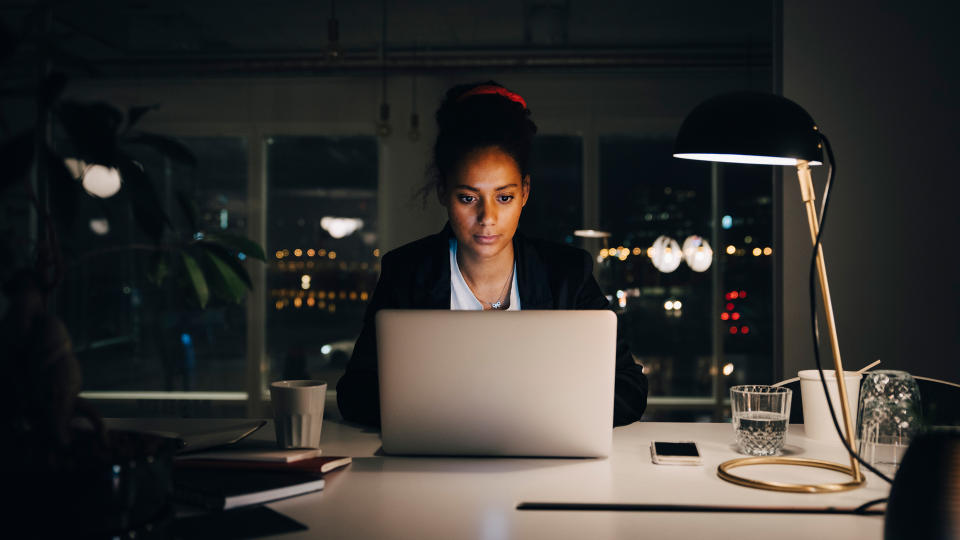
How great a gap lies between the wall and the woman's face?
1.09m

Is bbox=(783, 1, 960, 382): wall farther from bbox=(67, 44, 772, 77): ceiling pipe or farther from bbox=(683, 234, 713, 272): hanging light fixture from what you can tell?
bbox=(683, 234, 713, 272): hanging light fixture

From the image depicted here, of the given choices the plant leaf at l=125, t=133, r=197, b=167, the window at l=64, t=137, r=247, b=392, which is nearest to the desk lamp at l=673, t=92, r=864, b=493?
the plant leaf at l=125, t=133, r=197, b=167

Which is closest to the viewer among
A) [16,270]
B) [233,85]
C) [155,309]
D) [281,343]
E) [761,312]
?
[16,270]

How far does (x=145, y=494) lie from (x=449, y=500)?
18.9 inches

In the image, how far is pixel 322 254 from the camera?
7348 millimetres

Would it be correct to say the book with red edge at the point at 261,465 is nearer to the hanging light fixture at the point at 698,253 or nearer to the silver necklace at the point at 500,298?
the silver necklace at the point at 500,298

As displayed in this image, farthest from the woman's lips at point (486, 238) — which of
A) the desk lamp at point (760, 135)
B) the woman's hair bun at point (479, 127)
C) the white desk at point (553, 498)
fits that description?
the desk lamp at point (760, 135)

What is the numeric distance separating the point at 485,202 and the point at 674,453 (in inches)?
40.7

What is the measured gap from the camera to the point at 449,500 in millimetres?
1181

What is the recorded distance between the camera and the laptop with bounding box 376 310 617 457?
4.38 ft

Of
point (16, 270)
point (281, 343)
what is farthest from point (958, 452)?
point (281, 343)

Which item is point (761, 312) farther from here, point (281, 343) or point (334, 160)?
point (281, 343)

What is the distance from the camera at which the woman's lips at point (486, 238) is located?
2.22 m

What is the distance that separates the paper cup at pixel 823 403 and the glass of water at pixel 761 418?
163mm
